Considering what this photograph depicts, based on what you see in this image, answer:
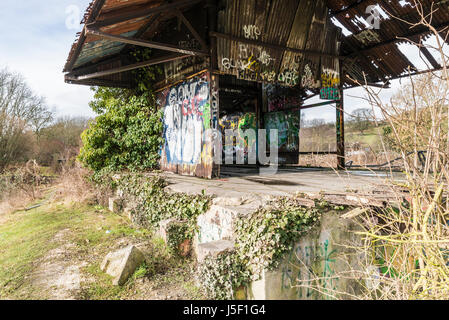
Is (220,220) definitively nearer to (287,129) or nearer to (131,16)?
(131,16)

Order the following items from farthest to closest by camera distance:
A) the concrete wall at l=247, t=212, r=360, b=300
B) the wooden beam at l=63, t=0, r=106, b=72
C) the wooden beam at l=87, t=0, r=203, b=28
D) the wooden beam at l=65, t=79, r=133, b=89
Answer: the wooden beam at l=65, t=79, r=133, b=89, the wooden beam at l=87, t=0, r=203, b=28, the wooden beam at l=63, t=0, r=106, b=72, the concrete wall at l=247, t=212, r=360, b=300

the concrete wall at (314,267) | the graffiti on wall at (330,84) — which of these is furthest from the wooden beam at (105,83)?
→ the concrete wall at (314,267)

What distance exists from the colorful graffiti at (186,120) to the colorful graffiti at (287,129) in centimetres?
536

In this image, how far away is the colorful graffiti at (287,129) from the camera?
12078 millimetres

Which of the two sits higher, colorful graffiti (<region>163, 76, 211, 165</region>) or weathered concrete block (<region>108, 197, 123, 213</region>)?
colorful graffiti (<region>163, 76, 211, 165</region>)

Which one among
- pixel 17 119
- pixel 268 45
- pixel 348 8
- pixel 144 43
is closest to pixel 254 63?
pixel 268 45

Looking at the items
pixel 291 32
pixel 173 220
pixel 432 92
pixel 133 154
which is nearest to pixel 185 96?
pixel 133 154

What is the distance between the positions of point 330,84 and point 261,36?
3145 mm

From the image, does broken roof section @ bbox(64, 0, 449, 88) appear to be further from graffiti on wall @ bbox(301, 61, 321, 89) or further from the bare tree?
the bare tree

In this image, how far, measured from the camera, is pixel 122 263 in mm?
4535

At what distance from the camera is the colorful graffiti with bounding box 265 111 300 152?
12.1m

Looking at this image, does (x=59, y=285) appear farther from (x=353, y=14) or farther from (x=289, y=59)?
(x=353, y=14)

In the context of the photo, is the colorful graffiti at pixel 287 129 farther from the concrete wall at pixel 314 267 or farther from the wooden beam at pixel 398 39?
the concrete wall at pixel 314 267

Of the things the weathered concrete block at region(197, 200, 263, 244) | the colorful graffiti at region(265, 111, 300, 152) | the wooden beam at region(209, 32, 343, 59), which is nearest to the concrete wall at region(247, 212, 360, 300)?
the weathered concrete block at region(197, 200, 263, 244)
